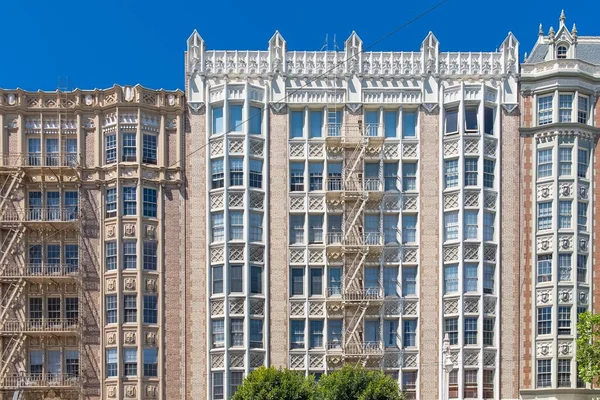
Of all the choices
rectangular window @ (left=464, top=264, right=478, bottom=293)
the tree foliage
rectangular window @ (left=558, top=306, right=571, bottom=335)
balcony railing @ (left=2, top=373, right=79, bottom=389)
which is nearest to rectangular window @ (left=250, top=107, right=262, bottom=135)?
the tree foliage

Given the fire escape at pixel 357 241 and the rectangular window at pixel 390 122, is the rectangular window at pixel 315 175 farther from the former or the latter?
the rectangular window at pixel 390 122

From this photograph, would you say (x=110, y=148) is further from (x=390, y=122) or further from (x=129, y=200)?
(x=390, y=122)

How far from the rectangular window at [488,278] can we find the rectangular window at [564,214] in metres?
5.46

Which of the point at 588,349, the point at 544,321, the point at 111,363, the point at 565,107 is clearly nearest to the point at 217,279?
the point at 111,363

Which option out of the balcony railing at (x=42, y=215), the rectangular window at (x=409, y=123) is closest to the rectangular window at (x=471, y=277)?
the rectangular window at (x=409, y=123)

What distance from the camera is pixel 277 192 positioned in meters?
62.6

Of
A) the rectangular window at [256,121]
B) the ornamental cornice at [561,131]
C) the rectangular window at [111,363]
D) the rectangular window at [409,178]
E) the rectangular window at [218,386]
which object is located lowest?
the rectangular window at [218,386]

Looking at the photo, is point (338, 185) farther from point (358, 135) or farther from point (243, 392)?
point (243, 392)

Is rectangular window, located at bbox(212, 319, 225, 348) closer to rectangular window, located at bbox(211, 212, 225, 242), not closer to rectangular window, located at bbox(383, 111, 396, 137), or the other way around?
rectangular window, located at bbox(211, 212, 225, 242)

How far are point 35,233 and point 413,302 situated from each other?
26329mm

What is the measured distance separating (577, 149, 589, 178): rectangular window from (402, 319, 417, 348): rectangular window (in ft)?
50.4

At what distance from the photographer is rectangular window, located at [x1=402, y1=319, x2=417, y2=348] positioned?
61906 millimetres

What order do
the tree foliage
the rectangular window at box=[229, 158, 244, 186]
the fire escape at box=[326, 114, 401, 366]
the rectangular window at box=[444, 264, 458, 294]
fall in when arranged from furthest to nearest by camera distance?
the rectangular window at box=[229, 158, 244, 186]
the rectangular window at box=[444, 264, 458, 294]
the fire escape at box=[326, 114, 401, 366]
the tree foliage

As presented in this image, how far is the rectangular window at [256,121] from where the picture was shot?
207ft
